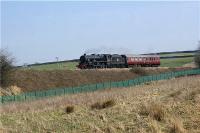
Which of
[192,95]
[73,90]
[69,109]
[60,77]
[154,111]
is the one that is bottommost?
[60,77]

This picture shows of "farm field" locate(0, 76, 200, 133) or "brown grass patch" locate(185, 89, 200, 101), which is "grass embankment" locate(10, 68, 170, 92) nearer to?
"farm field" locate(0, 76, 200, 133)

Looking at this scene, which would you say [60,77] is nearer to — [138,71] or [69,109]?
[138,71]

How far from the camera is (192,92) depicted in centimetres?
1900

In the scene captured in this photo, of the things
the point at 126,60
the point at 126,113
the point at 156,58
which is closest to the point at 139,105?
the point at 126,113

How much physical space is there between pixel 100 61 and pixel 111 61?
2.40m

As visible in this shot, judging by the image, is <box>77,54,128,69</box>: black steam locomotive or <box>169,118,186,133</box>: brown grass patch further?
<box>77,54,128,69</box>: black steam locomotive

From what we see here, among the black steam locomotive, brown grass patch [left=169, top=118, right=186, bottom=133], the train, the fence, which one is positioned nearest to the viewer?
brown grass patch [left=169, top=118, right=186, bottom=133]

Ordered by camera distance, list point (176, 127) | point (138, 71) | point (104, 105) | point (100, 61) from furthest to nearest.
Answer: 1. point (100, 61)
2. point (138, 71)
3. point (104, 105)
4. point (176, 127)

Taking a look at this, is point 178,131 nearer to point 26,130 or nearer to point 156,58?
point 26,130

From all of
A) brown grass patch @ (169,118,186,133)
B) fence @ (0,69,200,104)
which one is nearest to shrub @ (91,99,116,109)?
brown grass patch @ (169,118,186,133)

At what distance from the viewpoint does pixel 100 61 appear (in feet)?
288

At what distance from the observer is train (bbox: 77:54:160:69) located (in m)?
86.4

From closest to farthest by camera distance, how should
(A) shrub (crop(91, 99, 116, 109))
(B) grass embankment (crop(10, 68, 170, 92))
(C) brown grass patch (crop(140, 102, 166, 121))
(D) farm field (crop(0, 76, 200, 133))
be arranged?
1. (D) farm field (crop(0, 76, 200, 133))
2. (C) brown grass patch (crop(140, 102, 166, 121))
3. (A) shrub (crop(91, 99, 116, 109))
4. (B) grass embankment (crop(10, 68, 170, 92))

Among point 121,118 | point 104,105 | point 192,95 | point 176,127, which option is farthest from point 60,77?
point 176,127
